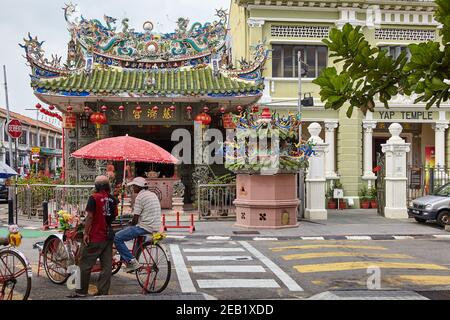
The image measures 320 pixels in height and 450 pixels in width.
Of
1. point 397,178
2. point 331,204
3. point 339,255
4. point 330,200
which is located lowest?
point 339,255

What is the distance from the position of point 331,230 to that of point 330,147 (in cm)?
847

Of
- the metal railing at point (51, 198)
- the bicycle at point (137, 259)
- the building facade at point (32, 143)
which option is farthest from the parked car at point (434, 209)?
the building facade at point (32, 143)

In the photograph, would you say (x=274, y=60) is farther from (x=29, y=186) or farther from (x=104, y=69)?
(x=29, y=186)

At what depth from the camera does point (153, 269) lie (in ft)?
26.6

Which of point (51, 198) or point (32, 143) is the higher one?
point (32, 143)

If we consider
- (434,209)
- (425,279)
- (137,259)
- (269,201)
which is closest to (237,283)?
(137,259)

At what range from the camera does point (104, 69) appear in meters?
20.8

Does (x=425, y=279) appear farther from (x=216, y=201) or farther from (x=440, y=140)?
(x=440, y=140)

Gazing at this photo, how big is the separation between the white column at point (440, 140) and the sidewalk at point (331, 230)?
7.01 m

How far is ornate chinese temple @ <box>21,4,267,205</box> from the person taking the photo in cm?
1969

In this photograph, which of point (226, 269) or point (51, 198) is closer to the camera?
point (226, 269)

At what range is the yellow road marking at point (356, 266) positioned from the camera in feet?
33.2
